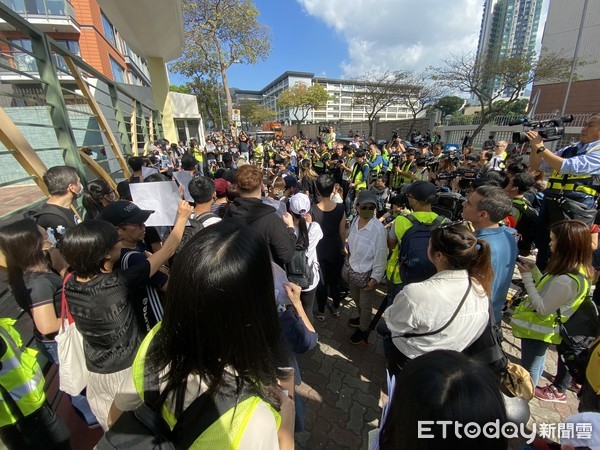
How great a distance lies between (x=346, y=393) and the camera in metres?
2.62

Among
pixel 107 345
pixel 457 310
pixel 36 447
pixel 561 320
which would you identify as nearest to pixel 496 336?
pixel 457 310

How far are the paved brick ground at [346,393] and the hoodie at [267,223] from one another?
133cm

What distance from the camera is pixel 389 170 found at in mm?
7430

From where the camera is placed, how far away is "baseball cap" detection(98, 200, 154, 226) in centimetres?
200

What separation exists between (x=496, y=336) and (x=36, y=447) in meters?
2.90

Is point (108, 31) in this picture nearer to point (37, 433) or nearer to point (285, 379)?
point (37, 433)

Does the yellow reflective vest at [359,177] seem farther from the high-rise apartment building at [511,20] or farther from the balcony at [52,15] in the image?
the high-rise apartment building at [511,20]

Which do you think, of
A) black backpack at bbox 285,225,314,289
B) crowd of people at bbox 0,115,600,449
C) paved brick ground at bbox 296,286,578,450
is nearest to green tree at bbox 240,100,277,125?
crowd of people at bbox 0,115,600,449

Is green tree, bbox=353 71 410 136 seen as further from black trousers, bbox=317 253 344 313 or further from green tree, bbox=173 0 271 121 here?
black trousers, bbox=317 253 344 313

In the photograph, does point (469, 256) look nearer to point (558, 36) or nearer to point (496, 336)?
point (496, 336)

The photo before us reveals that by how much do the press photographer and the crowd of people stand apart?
2cm

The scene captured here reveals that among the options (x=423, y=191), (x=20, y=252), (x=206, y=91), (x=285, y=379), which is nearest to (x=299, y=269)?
(x=423, y=191)

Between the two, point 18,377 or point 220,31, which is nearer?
point 18,377

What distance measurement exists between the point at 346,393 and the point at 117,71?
3007 centimetres
